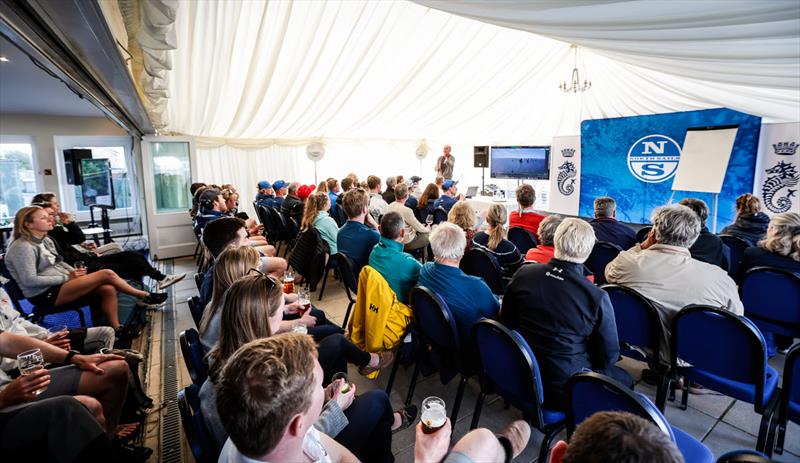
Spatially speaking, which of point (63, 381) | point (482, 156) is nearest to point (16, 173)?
point (63, 381)

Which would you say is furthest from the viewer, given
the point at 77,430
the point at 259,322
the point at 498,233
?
the point at 498,233

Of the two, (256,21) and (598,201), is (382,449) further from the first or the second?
(256,21)

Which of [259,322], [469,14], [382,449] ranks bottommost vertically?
[382,449]

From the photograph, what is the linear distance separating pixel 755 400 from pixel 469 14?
2.56m

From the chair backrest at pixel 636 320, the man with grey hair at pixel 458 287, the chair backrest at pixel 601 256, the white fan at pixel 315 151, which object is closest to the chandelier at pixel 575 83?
the chair backrest at pixel 601 256

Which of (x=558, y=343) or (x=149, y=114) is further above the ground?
(x=149, y=114)

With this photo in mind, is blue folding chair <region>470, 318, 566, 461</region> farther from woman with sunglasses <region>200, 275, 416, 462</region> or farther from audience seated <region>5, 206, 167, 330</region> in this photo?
audience seated <region>5, 206, 167, 330</region>

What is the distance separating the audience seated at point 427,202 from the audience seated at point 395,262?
3712 mm

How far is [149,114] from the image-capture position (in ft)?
17.0

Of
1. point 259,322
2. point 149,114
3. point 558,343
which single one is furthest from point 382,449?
point 149,114

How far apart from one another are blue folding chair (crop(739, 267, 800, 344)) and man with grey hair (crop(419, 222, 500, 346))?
6.48ft

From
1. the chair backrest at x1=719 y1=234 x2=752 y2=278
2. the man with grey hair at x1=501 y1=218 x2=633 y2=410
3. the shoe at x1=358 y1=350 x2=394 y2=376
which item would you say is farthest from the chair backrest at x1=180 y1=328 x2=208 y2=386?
the chair backrest at x1=719 y1=234 x2=752 y2=278

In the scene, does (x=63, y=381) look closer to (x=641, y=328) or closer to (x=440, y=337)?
(x=440, y=337)

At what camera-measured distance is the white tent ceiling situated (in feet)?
6.25
